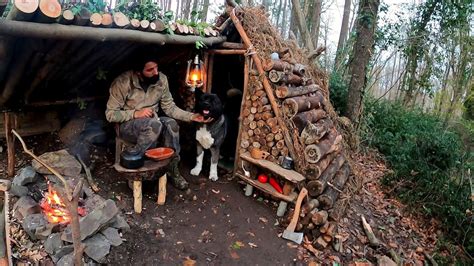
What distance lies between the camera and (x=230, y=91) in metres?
6.01

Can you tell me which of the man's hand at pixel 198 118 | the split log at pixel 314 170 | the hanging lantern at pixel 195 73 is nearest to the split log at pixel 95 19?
the hanging lantern at pixel 195 73

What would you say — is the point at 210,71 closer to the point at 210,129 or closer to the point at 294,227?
the point at 210,129

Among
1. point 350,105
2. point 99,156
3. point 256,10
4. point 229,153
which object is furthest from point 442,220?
point 99,156

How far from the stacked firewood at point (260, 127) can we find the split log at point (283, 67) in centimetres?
27

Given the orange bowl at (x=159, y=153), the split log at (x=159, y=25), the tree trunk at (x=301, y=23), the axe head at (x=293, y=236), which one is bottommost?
the axe head at (x=293, y=236)

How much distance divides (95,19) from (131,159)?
147 cm

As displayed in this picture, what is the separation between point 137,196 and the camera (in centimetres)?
388

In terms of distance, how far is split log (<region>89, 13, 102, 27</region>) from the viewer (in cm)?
299

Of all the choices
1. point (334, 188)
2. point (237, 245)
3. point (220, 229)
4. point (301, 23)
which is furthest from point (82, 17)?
point (301, 23)

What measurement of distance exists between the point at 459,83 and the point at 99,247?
12.5 meters

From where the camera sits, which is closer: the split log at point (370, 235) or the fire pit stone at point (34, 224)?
the fire pit stone at point (34, 224)

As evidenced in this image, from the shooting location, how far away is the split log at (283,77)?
15.4 ft

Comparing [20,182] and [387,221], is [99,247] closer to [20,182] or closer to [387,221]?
[20,182]

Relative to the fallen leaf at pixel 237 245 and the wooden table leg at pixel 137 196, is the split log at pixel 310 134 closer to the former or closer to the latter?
the fallen leaf at pixel 237 245
